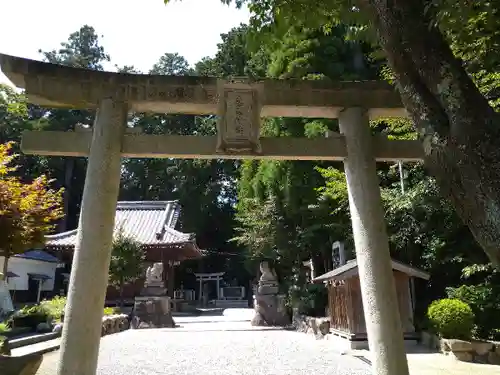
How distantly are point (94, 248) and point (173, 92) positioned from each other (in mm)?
2115

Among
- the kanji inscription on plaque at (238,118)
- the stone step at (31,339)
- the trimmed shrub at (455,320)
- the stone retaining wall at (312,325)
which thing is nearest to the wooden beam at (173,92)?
the kanji inscription on plaque at (238,118)

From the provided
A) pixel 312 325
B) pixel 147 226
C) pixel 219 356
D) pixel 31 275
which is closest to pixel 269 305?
pixel 312 325

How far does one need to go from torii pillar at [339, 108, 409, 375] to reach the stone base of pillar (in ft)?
44.2

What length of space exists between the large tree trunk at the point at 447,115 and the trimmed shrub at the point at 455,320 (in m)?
7.56


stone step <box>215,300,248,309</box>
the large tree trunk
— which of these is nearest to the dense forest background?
the large tree trunk

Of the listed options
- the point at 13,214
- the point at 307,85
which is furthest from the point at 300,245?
the point at 307,85

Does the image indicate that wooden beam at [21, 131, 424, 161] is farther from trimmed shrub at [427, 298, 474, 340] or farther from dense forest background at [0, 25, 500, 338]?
trimmed shrub at [427, 298, 474, 340]

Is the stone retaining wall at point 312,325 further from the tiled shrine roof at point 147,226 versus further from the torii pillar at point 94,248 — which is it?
the torii pillar at point 94,248

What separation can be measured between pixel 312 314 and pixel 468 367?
26.6ft

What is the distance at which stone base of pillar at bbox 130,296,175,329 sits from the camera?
16750 mm

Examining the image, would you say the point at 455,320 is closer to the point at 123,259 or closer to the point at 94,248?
the point at 94,248

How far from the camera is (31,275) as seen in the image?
25.1m

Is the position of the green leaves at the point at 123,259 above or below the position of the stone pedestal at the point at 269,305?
above

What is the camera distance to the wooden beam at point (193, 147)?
5.10 meters
